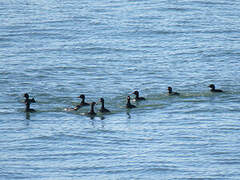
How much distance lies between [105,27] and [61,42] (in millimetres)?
5502

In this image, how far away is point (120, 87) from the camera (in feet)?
103

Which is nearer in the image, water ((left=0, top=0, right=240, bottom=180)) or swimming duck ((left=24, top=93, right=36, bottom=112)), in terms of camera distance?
water ((left=0, top=0, right=240, bottom=180))

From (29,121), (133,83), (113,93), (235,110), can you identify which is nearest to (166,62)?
(133,83)

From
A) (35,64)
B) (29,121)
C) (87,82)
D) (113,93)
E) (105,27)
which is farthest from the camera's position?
(105,27)

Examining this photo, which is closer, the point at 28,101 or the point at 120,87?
the point at 28,101

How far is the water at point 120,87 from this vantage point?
69.7ft

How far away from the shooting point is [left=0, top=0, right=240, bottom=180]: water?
2123 centimetres

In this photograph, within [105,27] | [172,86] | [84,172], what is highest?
[105,27]

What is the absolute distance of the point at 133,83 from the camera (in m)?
32.2

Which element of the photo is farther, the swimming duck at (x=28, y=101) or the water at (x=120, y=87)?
the swimming duck at (x=28, y=101)

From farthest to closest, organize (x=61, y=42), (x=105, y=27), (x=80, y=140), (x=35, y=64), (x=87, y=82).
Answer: (x=105, y=27) < (x=61, y=42) < (x=35, y=64) < (x=87, y=82) < (x=80, y=140)

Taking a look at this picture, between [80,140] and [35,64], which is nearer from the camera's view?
[80,140]

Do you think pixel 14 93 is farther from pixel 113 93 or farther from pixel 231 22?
pixel 231 22

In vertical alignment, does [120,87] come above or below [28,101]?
above
